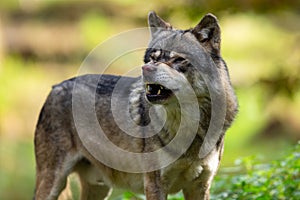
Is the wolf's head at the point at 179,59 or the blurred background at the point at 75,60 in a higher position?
the blurred background at the point at 75,60

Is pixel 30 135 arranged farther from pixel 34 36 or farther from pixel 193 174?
pixel 193 174

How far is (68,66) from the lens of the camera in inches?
792

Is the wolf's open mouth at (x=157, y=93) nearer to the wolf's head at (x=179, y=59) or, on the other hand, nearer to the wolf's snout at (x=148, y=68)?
the wolf's head at (x=179, y=59)

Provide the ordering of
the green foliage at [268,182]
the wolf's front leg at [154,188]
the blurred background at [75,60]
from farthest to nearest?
the blurred background at [75,60] → the green foliage at [268,182] → the wolf's front leg at [154,188]

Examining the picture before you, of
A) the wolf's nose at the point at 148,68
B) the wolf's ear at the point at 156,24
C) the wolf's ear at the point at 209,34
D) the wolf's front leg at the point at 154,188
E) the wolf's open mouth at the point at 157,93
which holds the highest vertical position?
the wolf's ear at the point at 156,24

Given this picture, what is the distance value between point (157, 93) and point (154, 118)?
0.40 meters

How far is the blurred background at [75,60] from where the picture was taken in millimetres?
14738

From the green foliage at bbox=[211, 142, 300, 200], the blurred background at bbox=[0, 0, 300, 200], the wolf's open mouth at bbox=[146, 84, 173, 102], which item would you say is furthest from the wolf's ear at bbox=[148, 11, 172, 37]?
the blurred background at bbox=[0, 0, 300, 200]

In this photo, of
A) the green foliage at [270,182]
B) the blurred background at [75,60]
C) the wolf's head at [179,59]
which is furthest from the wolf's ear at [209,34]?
the blurred background at [75,60]

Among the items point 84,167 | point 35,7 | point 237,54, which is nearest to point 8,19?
point 35,7

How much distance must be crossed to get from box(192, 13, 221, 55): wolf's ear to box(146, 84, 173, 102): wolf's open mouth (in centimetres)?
56

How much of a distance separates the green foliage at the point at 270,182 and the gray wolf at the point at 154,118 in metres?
0.66

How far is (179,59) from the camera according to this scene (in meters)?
5.85

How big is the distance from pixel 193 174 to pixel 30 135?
11709 millimetres
